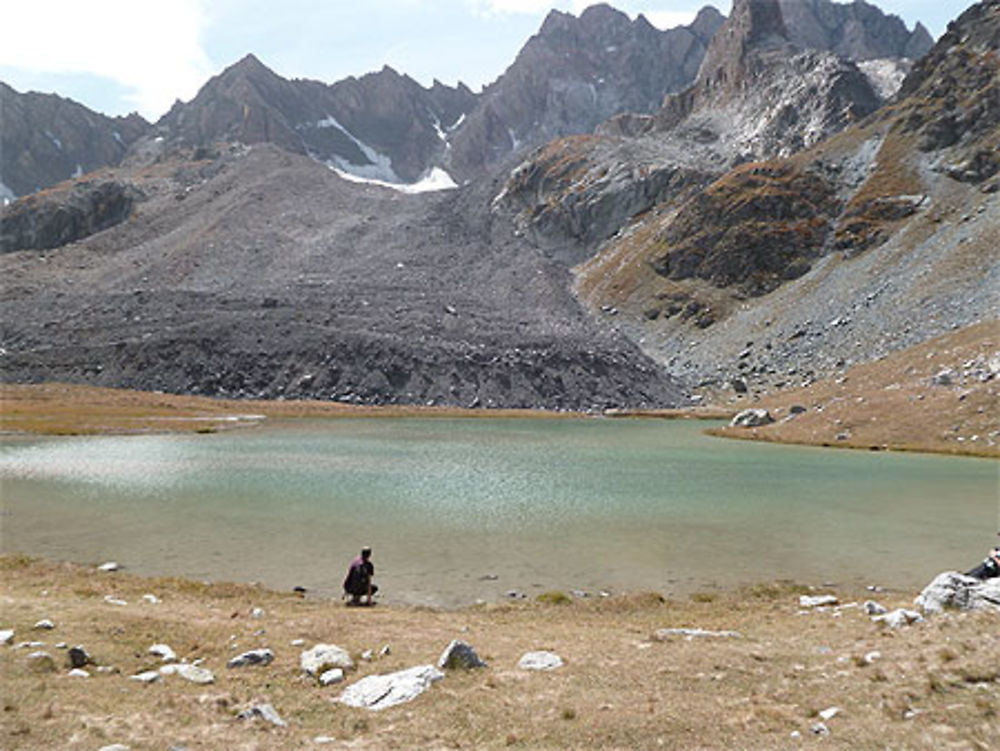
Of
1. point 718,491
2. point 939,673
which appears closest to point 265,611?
point 939,673

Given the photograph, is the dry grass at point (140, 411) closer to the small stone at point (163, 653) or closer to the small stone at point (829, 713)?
the small stone at point (163, 653)

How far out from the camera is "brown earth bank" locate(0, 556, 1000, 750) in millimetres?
11453

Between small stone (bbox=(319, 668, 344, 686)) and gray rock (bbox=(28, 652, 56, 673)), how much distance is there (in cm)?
533

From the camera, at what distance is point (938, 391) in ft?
251

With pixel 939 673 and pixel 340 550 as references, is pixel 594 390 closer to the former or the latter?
pixel 340 550

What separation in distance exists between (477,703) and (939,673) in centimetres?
898

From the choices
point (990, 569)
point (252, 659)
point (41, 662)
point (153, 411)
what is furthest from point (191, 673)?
point (153, 411)

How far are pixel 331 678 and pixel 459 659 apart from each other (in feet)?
8.86

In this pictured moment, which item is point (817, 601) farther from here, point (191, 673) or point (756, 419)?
point (756, 419)

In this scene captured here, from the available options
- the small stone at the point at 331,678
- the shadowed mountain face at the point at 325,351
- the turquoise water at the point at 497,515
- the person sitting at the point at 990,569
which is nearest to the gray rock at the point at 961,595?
the person sitting at the point at 990,569


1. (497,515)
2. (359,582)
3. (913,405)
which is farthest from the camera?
(913,405)

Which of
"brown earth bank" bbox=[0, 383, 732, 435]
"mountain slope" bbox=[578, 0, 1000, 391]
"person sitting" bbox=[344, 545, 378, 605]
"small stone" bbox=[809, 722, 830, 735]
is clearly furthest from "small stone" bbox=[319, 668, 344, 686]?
"mountain slope" bbox=[578, 0, 1000, 391]

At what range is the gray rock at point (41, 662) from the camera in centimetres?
1370

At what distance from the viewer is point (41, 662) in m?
13.9
